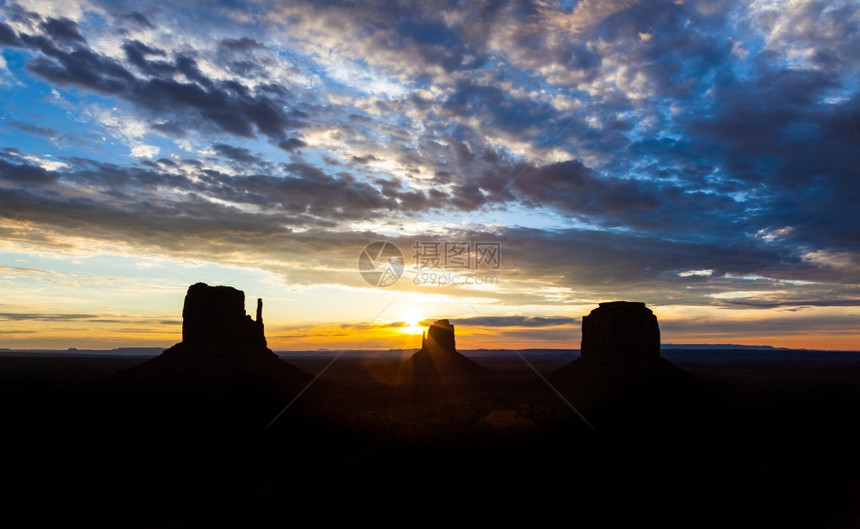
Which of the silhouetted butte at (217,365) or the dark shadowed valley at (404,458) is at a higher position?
the silhouetted butte at (217,365)

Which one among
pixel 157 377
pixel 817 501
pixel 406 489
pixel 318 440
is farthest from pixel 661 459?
pixel 157 377

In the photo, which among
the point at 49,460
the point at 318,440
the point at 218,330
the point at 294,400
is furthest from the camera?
the point at 218,330

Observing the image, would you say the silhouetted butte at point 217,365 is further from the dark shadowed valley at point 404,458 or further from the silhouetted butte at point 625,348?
the silhouetted butte at point 625,348

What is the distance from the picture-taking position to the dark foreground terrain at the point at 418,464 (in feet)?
68.8

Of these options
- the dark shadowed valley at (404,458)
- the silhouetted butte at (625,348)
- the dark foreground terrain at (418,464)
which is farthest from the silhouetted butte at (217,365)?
the silhouetted butte at (625,348)

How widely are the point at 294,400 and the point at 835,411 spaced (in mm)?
59739

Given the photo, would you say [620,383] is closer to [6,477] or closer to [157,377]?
[157,377]

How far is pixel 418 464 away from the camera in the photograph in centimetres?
2834

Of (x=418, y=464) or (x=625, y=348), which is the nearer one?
(x=418, y=464)

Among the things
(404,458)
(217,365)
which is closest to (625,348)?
(404,458)

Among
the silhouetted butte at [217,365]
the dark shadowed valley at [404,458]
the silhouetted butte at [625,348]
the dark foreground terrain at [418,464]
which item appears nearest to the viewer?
the dark foreground terrain at [418,464]

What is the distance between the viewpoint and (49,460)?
28562mm

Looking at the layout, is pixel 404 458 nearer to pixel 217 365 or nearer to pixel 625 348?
pixel 217 365

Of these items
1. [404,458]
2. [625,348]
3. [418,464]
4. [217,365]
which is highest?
[625,348]
